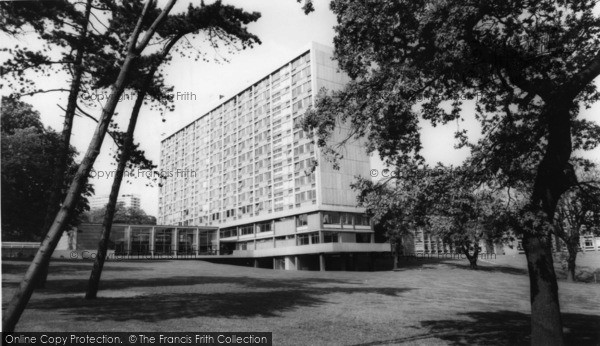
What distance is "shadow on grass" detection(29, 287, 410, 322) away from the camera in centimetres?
1301

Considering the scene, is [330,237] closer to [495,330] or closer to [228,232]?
[228,232]

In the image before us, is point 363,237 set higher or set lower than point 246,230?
lower

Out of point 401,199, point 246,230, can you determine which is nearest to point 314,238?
point 246,230

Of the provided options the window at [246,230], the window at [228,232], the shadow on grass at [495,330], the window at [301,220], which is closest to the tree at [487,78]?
the shadow on grass at [495,330]

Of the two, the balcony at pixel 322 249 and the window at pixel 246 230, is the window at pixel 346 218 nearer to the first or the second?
the balcony at pixel 322 249

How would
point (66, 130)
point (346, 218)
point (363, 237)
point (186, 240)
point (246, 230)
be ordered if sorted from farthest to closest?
point (186, 240), point (246, 230), point (363, 237), point (346, 218), point (66, 130)

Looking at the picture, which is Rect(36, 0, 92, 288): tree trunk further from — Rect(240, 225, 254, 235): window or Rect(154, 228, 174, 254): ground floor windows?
Rect(154, 228, 174, 254): ground floor windows

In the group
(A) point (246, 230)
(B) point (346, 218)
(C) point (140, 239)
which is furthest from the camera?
(A) point (246, 230)

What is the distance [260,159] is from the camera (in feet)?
226

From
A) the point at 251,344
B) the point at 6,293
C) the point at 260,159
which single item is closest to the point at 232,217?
the point at 260,159

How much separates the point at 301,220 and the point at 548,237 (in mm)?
49185

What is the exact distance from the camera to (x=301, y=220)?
58.8m

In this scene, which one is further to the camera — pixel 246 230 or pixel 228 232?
pixel 228 232

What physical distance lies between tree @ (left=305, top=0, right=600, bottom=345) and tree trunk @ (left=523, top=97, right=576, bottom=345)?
1.0 inches
